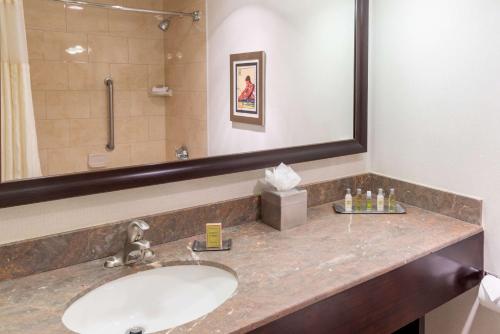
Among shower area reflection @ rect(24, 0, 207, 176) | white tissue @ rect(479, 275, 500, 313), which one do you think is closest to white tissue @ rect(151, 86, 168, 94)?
shower area reflection @ rect(24, 0, 207, 176)

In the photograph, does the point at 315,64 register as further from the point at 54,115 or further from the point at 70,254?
the point at 70,254

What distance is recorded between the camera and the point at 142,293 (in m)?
1.31

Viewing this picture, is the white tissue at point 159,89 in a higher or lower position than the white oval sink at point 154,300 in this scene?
higher

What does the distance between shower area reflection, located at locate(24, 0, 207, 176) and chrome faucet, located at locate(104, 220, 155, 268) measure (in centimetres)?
20

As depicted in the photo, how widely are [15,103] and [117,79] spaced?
0.29 meters

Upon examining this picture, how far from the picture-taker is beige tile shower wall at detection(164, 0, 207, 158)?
147 centimetres

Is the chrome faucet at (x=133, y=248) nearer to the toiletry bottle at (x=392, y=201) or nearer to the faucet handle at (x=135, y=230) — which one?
the faucet handle at (x=135, y=230)

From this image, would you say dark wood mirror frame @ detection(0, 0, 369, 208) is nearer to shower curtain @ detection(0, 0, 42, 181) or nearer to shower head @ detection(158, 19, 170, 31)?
shower curtain @ detection(0, 0, 42, 181)

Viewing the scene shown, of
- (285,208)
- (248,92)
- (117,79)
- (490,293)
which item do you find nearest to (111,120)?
(117,79)

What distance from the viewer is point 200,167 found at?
60.3 inches

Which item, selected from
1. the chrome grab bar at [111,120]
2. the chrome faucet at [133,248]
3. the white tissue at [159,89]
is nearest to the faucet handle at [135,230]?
the chrome faucet at [133,248]

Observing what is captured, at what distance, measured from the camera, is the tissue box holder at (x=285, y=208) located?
5.28 feet

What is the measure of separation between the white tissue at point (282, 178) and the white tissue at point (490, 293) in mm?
735

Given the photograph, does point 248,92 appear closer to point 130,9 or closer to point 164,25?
point 164,25
